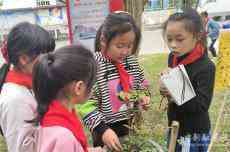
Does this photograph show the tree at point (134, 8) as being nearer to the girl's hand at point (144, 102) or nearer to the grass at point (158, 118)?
the grass at point (158, 118)

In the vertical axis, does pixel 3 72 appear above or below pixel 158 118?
above

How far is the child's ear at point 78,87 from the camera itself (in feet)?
4.78

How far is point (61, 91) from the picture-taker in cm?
147

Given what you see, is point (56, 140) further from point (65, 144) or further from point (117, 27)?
point (117, 27)

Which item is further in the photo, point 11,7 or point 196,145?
point 11,7

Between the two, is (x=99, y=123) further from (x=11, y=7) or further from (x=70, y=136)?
(x=11, y=7)

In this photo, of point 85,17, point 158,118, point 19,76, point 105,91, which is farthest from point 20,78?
point 158,118

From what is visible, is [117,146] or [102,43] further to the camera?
[102,43]

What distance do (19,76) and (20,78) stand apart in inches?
0.6

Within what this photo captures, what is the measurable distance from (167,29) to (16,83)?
2.73 feet

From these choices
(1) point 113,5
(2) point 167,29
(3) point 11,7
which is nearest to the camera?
(2) point 167,29

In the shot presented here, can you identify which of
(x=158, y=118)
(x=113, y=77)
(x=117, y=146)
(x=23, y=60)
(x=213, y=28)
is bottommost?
(x=158, y=118)

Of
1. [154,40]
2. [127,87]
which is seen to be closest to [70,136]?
[127,87]

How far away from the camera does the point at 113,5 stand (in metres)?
3.38
